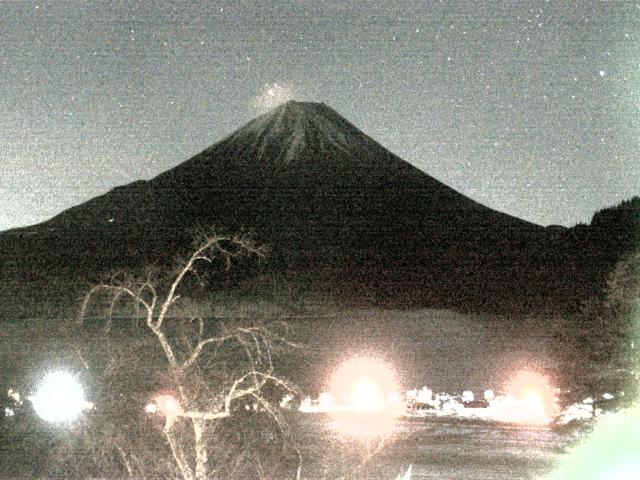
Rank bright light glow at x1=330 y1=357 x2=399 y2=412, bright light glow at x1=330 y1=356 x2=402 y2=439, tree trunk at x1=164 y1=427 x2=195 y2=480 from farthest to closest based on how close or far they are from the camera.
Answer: bright light glow at x1=330 y1=357 x2=399 y2=412 → bright light glow at x1=330 y1=356 x2=402 y2=439 → tree trunk at x1=164 y1=427 x2=195 y2=480

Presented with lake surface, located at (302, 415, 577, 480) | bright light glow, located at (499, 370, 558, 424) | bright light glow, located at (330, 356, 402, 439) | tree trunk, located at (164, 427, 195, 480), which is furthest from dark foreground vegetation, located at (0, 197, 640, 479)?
bright light glow, located at (499, 370, 558, 424)

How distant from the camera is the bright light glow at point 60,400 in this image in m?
14.1

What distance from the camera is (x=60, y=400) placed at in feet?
60.5

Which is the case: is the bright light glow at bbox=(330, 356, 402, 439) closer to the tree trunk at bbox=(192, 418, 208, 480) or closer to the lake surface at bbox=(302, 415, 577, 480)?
the lake surface at bbox=(302, 415, 577, 480)

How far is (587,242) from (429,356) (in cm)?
3271

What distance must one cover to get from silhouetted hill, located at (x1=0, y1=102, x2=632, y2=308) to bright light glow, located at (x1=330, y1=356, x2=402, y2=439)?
29945 millimetres

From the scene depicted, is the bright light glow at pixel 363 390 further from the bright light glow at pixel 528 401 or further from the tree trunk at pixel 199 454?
the tree trunk at pixel 199 454

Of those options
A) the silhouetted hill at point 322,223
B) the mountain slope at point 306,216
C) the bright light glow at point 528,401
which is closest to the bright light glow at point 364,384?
the bright light glow at point 528,401

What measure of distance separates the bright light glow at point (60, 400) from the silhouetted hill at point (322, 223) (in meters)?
60.2

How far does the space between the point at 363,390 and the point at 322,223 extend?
66607 millimetres

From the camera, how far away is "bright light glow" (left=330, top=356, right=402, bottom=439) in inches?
1330

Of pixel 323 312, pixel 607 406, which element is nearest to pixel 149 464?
pixel 607 406

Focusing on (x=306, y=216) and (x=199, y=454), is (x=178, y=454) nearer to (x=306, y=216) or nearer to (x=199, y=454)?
(x=199, y=454)

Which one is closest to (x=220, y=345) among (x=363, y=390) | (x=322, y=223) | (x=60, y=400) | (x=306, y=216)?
(x=60, y=400)
